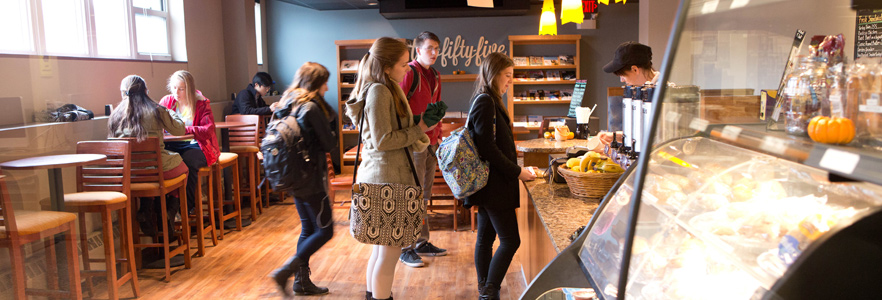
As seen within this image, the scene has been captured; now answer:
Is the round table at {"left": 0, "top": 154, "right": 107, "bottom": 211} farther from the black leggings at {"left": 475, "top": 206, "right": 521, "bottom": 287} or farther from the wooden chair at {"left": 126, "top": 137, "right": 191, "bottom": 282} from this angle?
the black leggings at {"left": 475, "top": 206, "right": 521, "bottom": 287}

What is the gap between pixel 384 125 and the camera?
9.42 ft

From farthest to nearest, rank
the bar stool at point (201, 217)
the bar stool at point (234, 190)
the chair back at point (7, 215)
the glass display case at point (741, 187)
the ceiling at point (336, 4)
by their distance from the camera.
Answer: the ceiling at point (336, 4) < the bar stool at point (234, 190) < the bar stool at point (201, 217) < the chair back at point (7, 215) < the glass display case at point (741, 187)

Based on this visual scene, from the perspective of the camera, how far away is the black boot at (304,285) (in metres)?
3.78

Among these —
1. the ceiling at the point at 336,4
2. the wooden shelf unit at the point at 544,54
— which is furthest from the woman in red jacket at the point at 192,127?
the wooden shelf unit at the point at 544,54

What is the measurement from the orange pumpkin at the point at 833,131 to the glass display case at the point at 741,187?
1cm

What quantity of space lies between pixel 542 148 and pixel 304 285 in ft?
5.53

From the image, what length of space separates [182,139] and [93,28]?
1262 mm

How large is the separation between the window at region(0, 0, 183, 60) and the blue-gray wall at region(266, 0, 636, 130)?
3031mm

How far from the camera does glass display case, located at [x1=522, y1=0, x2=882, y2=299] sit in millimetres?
854

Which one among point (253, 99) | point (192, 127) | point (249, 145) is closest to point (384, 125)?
point (192, 127)

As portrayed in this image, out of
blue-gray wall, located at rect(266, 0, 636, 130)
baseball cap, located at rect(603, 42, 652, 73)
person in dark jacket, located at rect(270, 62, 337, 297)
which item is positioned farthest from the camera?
blue-gray wall, located at rect(266, 0, 636, 130)

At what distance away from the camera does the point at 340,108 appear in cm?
899

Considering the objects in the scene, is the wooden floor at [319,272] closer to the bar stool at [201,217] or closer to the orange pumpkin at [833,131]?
the bar stool at [201,217]

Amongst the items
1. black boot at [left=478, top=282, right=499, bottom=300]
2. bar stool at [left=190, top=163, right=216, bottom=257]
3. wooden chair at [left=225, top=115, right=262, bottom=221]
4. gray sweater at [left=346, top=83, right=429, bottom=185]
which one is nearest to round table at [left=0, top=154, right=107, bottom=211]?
bar stool at [left=190, top=163, right=216, bottom=257]
